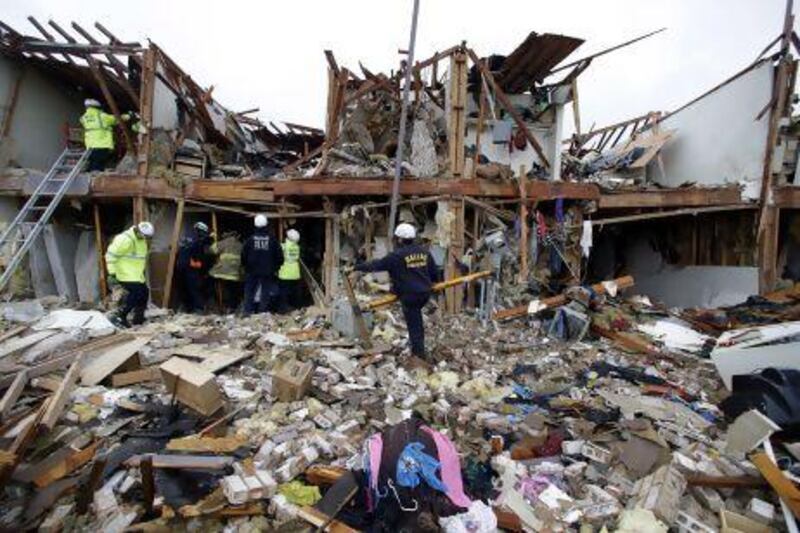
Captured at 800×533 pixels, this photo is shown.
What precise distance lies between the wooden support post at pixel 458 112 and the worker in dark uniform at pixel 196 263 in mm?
4709

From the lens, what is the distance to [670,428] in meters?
4.18

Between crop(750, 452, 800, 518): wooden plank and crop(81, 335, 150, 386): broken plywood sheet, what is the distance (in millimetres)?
5696

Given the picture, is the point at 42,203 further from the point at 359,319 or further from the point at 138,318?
the point at 359,319

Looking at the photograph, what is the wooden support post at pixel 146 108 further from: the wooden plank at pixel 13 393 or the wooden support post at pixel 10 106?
the wooden plank at pixel 13 393

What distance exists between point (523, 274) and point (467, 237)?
1.25 m

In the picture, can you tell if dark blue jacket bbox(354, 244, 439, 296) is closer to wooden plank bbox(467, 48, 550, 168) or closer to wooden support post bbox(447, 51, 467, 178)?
wooden support post bbox(447, 51, 467, 178)

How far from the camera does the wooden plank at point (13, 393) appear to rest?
12.6ft

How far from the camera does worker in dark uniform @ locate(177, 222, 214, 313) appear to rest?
838cm

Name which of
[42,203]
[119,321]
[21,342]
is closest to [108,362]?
[21,342]

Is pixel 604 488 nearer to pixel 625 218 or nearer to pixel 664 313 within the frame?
pixel 664 313

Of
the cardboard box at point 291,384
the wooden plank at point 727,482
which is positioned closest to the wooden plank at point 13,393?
the cardboard box at point 291,384

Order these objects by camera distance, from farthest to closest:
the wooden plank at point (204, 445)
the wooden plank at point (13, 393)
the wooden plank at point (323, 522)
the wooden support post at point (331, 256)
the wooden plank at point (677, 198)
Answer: the wooden plank at point (677, 198)
the wooden support post at point (331, 256)
the wooden plank at point (13, 393)
the wooden plank at point (204, 445)
the wooden plank at point (323, 522)

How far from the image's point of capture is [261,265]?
8.11 meters

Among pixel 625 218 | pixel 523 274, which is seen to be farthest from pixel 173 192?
pixel 625 218
